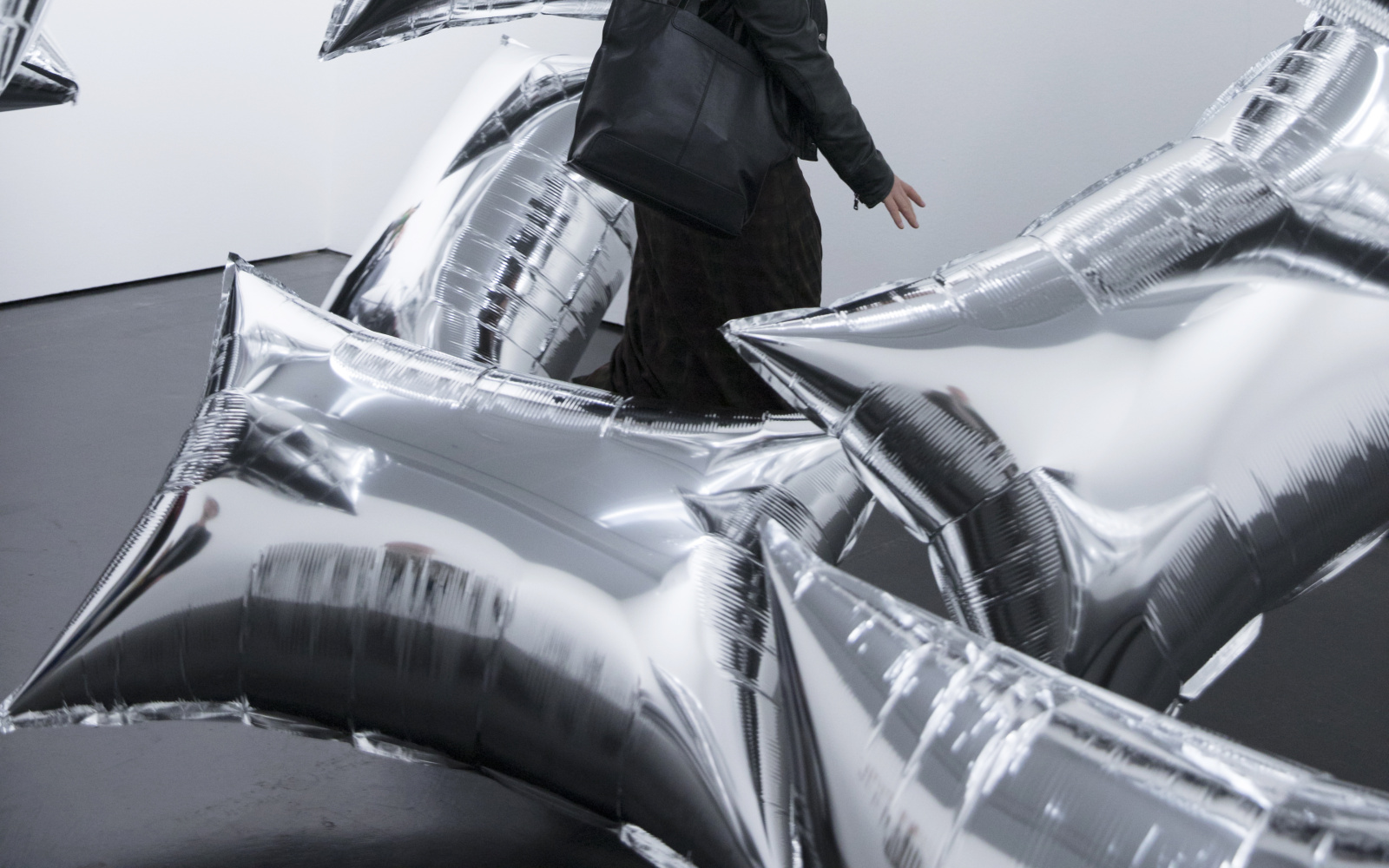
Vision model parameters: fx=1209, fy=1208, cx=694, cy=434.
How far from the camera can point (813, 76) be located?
1.22 meters

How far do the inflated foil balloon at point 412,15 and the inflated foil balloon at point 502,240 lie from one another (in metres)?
0.06

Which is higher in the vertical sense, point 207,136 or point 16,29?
point 16,29

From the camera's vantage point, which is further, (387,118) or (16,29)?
(387,118)

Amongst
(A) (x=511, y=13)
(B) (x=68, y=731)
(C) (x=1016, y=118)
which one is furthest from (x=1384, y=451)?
(C) (x=1016, y=118)

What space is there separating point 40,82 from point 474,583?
82cm

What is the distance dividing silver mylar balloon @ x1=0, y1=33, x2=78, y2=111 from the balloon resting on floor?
453mm

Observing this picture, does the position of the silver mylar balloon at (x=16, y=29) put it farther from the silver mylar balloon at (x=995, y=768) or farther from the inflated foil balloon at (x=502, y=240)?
the silver mylar balloon at (x=995, y=768)

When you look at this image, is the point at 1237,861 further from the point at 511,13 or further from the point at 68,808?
the point at 511,13

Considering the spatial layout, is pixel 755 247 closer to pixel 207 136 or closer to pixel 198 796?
pixel 198 796

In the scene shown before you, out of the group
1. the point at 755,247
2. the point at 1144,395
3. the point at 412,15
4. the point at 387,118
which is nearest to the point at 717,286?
the point at 755,247

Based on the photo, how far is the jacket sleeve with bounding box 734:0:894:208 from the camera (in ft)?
3.91

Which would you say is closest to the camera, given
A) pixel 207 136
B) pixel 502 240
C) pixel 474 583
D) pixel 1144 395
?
pixel 1144 395

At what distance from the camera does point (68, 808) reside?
49.4 inches

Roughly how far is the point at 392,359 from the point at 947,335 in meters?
0.47
